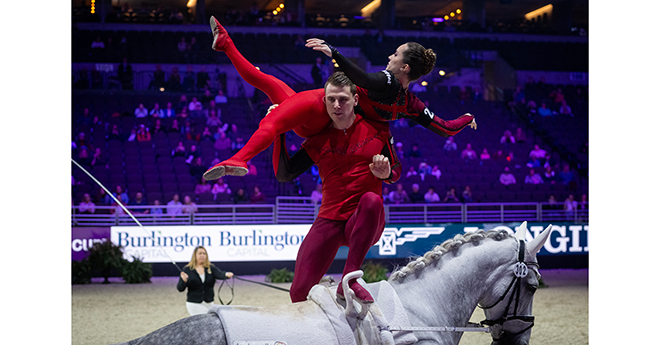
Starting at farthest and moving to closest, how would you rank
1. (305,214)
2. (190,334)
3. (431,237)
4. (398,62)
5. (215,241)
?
(305,214) → (431,237) → (215,241) → (398,62) → (190,334)

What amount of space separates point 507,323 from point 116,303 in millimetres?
7310

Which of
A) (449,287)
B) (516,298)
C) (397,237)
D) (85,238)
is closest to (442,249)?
(449,287)

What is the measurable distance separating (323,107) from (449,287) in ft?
3.33

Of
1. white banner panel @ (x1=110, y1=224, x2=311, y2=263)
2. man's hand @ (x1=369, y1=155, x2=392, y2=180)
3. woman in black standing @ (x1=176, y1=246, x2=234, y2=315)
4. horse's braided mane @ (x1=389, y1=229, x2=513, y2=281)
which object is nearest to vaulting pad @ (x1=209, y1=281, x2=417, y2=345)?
horse's braided mane @ (x1=389, y1=229, x2=513, y2=281)

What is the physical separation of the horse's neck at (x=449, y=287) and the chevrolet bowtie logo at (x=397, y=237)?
805 cm

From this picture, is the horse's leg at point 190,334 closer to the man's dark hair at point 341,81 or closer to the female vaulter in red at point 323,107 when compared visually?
the female vaulter in red at point 323,107

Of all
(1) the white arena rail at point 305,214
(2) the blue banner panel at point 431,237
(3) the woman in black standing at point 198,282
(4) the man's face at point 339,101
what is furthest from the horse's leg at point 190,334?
(1) the white arena rail at point 305,214

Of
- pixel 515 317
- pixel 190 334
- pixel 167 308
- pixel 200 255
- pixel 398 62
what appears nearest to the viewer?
pixel 190 334

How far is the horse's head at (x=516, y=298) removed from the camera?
2578 mm

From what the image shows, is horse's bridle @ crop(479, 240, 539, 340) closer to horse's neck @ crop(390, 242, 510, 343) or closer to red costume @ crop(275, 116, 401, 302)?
horse's neck @ crop(390, 242, 510, 343)

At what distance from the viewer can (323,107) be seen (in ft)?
8.61

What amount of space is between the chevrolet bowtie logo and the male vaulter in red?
26.4 ft

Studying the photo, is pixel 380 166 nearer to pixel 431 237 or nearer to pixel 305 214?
pixel 431 237

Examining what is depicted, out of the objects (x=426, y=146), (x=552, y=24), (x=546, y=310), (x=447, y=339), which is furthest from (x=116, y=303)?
(x=552, y=24)
